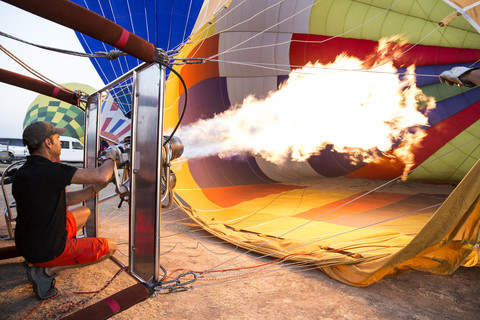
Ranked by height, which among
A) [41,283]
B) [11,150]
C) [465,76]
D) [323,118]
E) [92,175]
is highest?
[323,118]

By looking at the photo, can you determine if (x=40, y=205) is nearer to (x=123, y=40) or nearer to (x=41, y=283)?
(x=41, y=283)

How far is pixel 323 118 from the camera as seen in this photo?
4.17 metres

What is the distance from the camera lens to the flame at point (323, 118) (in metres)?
3.66

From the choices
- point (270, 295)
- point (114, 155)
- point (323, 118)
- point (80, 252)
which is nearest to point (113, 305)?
point (80, 252)

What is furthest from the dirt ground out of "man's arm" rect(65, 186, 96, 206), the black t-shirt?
"man's arm" rect(65, 186, 96, 206)

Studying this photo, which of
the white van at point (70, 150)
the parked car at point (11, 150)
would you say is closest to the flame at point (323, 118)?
the white van at point (70, 150)

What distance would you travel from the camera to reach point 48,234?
5.05ft

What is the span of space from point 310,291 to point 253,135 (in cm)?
283

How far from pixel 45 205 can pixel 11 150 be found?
16066mm

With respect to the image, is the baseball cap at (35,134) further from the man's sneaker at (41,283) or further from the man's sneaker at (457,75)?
the man's sneaker at (457,75)

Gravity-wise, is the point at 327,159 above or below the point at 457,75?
below

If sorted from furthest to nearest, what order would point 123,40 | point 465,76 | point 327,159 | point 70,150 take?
point 70,150 → point 327,159 → point 465,76 → point 123,40

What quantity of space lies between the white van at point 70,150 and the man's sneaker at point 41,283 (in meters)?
13.0

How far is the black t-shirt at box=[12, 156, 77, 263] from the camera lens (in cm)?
147
